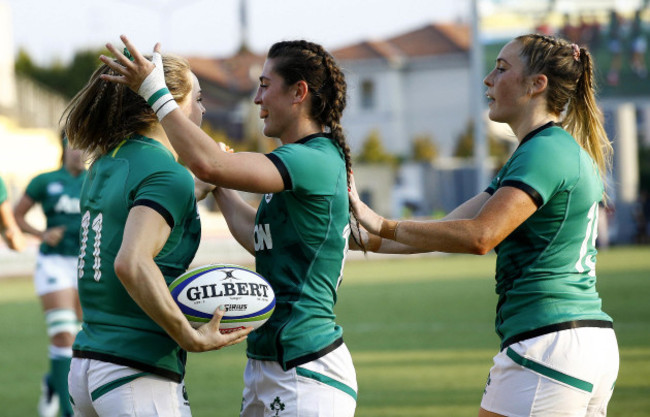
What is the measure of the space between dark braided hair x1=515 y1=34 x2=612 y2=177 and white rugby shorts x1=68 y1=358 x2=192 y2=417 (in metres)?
2.03

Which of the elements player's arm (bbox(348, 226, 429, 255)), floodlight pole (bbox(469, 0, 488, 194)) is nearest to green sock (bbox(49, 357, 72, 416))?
player's arm (bbox(348, 226, 429, 255))

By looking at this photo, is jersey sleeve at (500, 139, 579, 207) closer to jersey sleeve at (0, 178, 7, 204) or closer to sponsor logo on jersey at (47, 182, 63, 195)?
jersey sleeve at (0, 178, 7, 204)

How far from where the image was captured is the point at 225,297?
149 inches

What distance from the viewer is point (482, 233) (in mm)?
3902

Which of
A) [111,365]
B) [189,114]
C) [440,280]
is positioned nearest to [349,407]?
[111,365]

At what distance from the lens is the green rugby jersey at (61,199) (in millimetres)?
9609

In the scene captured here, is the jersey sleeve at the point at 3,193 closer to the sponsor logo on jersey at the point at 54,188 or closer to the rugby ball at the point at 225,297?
the sponsor logo on jersey at the point at 54,188

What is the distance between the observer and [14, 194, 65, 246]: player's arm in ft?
30.6

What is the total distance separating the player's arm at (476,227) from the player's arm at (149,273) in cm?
99

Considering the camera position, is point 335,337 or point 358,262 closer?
point 335,337

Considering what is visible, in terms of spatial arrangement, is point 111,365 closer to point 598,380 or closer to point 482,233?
point 482,233

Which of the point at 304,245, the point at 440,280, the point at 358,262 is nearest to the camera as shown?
the point at 304,245

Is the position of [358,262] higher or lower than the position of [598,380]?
lower

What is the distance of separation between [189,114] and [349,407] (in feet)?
4.46
